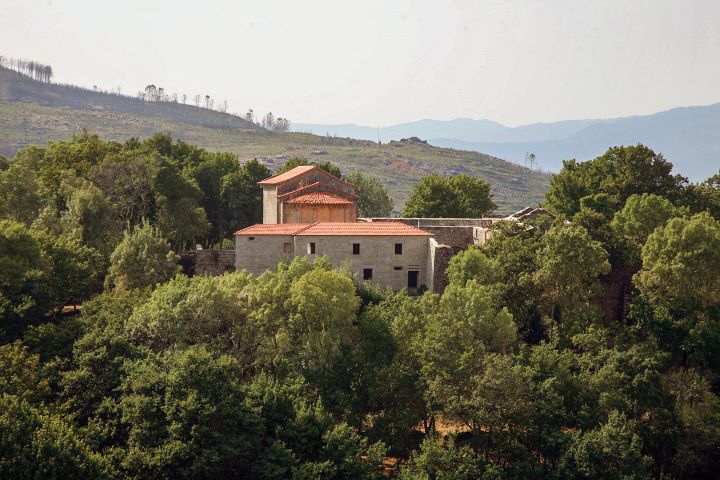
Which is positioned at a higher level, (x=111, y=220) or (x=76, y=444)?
(x=111, y=220)

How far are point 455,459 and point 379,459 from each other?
288cm

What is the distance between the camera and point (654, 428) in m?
36.6

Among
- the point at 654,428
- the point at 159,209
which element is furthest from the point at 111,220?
the point at 654,428

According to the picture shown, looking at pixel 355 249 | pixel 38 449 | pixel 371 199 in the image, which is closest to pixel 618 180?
pixel 355 249

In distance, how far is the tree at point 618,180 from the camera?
60.6 metres

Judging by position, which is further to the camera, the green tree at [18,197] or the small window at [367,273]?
the green tree at [18,197]

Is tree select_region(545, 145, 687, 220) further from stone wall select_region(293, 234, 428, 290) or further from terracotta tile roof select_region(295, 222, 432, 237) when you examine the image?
stone wall select_region(293, 234, 428, 290)

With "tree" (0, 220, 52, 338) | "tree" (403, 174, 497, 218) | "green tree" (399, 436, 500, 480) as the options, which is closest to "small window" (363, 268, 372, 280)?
"green tree" (399, 436, 500, 480)

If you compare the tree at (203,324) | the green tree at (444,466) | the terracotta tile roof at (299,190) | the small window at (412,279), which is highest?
the terracotta tile roof at (299,190)

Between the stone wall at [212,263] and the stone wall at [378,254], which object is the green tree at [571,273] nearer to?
the stone wall at [378,254]

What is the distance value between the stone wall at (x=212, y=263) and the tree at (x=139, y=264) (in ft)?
13.4

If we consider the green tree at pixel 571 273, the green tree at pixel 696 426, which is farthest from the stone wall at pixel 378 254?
the green tree at pixel 696 426

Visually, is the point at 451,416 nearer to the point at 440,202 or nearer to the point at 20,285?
the point at 20,285

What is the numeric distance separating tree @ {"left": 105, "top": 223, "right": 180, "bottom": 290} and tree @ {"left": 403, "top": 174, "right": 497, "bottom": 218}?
93.8 ft
